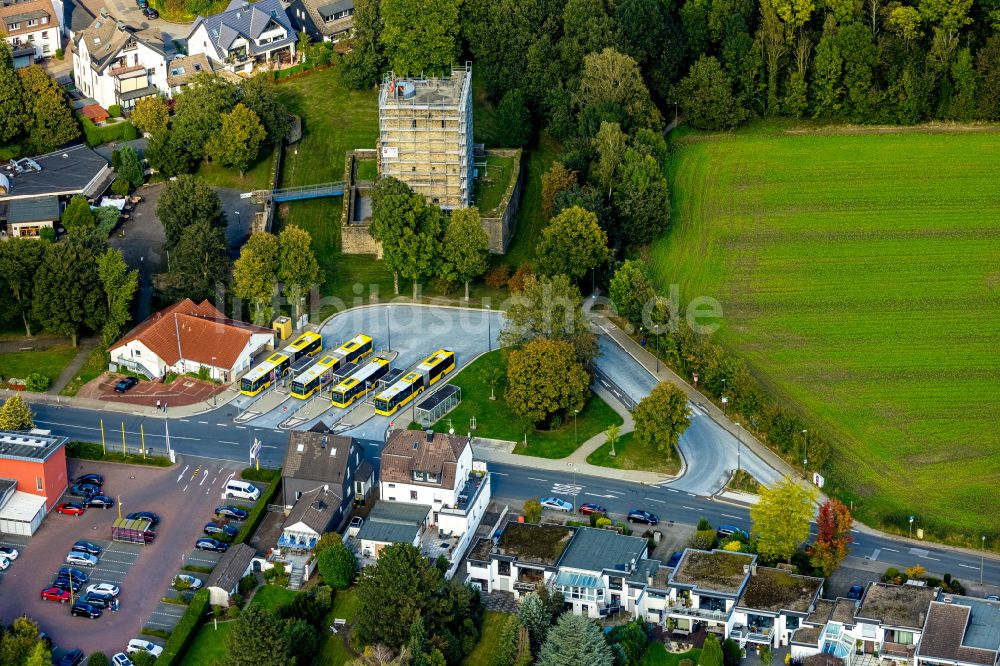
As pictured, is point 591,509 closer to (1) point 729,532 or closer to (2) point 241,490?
(1) point 729,532

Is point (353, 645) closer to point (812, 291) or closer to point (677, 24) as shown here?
point (812, 291)

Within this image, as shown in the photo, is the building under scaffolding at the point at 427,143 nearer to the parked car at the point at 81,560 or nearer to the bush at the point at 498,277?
the bush at the point at 498,277

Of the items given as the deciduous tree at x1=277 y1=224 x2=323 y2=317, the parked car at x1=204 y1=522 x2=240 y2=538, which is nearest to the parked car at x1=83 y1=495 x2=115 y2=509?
the parked car at x1=204 y1=522 x2=240 y2=538

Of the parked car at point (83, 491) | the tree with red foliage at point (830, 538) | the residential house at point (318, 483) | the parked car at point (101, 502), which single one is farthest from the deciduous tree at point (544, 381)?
the parked car at point (83, 491)

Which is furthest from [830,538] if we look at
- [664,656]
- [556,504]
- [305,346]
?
[305,346]

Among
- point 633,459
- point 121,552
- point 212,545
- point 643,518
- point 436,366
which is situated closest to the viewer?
point 212,545

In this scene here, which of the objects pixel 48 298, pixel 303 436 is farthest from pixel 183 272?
pixel 303 436
